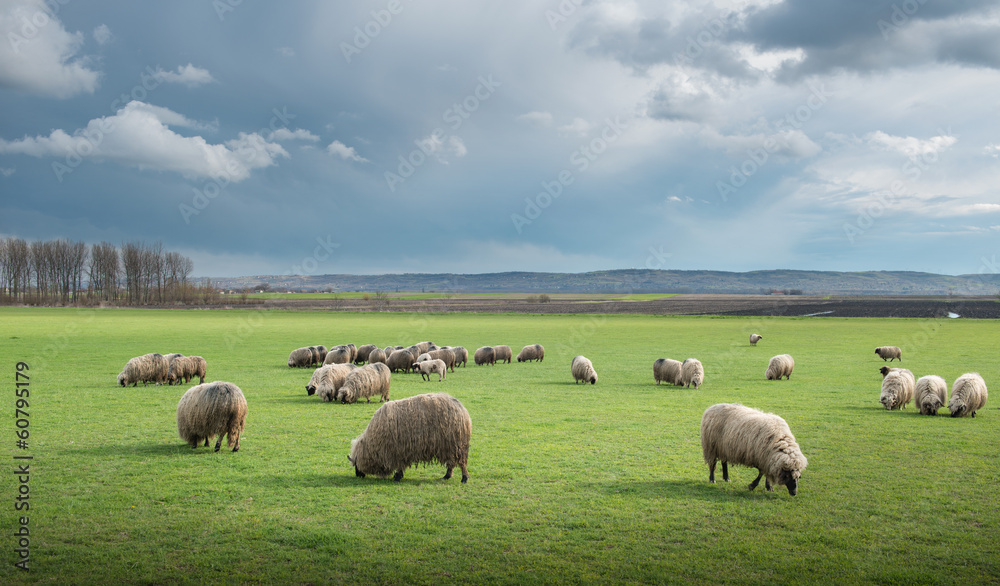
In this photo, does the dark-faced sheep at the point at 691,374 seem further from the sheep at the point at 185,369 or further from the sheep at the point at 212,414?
the sheep at the point at 185,369

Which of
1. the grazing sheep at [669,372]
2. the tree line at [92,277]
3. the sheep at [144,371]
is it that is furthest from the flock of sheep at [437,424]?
the tree line at [92,277]

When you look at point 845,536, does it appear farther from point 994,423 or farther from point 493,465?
point 994,423

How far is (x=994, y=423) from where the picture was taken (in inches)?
603

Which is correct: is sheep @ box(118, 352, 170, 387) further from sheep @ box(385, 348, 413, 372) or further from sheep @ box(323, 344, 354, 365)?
sheep @ box(385, 348, 413, 372)

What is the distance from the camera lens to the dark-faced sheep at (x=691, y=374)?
74.8 ft

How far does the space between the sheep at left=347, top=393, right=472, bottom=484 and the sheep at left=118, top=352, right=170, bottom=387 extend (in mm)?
16242

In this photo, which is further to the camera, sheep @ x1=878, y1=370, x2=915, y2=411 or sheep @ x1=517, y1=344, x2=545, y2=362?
sheep @ x1=517, y1=344, x2=545, y2=362

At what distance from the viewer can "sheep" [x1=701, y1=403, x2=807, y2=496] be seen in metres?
9.29

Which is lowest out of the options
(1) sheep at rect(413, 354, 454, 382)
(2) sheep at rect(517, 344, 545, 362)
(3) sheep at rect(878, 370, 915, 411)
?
(2) sheep at rect(517, 344, 545, 362)

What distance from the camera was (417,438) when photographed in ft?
33.4

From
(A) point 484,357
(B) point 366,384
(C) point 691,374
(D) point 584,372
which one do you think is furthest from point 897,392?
(A) point 484,357

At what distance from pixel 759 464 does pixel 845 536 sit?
1.91m

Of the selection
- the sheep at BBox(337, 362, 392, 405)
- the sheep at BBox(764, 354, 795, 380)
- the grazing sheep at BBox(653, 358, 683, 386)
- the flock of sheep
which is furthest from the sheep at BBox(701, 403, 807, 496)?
the sheep at BBox(764, 354, 795, 380)

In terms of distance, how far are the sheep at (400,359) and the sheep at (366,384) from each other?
7.56m
